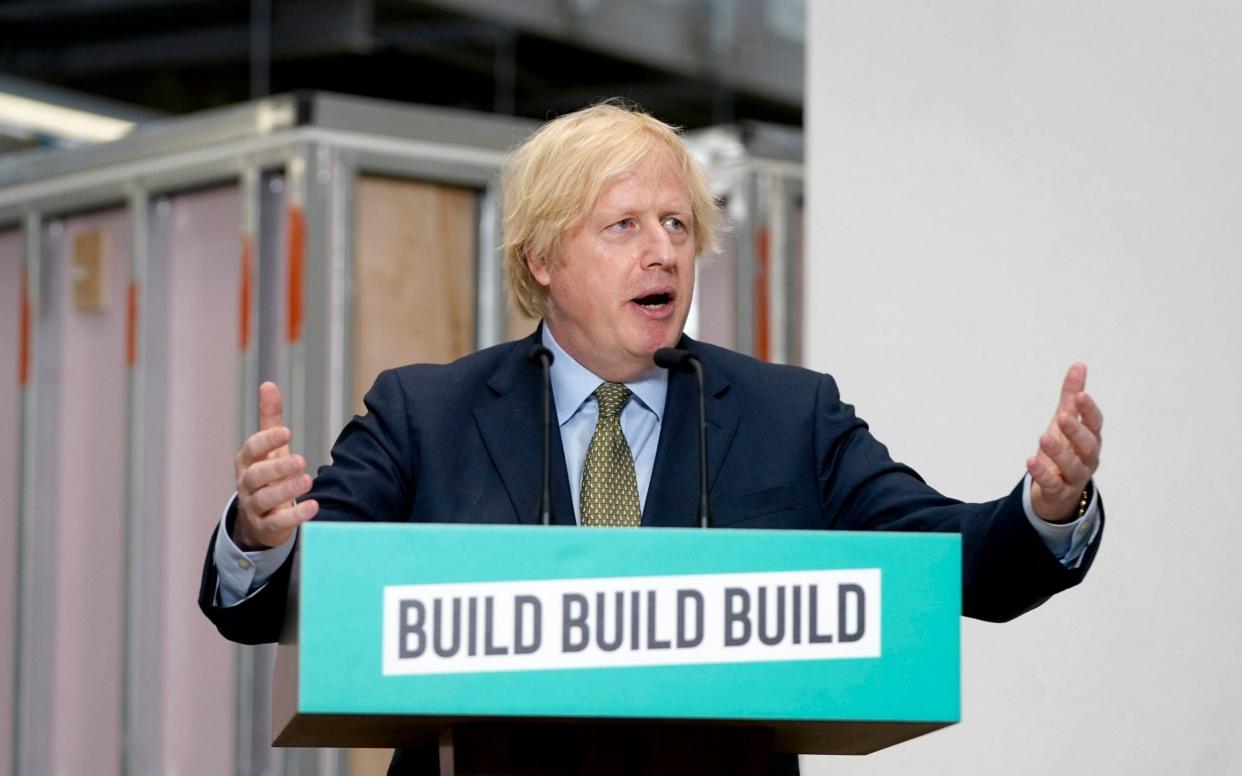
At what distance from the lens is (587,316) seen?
7.74ft

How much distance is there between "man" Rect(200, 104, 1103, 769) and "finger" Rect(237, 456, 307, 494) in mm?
230

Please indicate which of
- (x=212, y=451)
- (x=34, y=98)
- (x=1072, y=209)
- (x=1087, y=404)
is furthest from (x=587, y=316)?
(x=34, y=98)

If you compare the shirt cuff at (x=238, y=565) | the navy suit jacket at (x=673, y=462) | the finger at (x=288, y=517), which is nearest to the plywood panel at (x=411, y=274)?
the navy suit jacket at (x=673, y=462)

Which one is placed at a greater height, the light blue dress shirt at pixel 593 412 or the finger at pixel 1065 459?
the light blue dress shirt at pixel 593 412

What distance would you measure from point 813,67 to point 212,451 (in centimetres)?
178

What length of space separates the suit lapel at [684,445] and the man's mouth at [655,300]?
7cm

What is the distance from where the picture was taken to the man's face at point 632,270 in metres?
2.31

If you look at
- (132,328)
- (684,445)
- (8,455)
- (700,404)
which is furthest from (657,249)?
(8,455)

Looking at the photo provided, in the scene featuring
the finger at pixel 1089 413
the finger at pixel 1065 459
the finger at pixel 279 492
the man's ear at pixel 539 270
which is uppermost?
the man's ear at pixel 539 270

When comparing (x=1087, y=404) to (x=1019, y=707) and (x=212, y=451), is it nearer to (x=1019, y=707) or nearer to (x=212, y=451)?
(x=1019, y=707)

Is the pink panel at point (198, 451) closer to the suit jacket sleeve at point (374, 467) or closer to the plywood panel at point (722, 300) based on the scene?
the plywood panel at point (722, 300)

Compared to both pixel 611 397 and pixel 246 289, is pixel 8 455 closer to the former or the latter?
pixel 246 289

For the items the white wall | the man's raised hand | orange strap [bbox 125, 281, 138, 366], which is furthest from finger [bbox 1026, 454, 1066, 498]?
orange strap [bbox 125, 281, 138, 366]

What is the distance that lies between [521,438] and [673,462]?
0.20 meters
